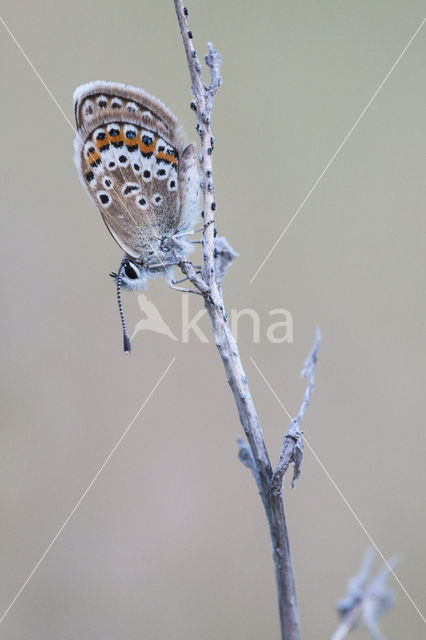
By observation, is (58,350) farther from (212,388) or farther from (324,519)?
(324,519)

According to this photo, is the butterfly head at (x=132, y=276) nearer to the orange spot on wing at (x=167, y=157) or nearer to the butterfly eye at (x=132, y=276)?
the butterfly eye at (x=132, y=276)

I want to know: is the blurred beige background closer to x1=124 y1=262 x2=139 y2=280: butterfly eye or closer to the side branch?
x1=124 y1=262 x2=139 y2=280: butterfly eye

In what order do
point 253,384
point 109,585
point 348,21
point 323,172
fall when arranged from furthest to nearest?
point 348,21, point 323,172, point 253,384, point 109,585

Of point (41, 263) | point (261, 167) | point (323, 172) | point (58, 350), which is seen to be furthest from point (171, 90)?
point (58, 350)
